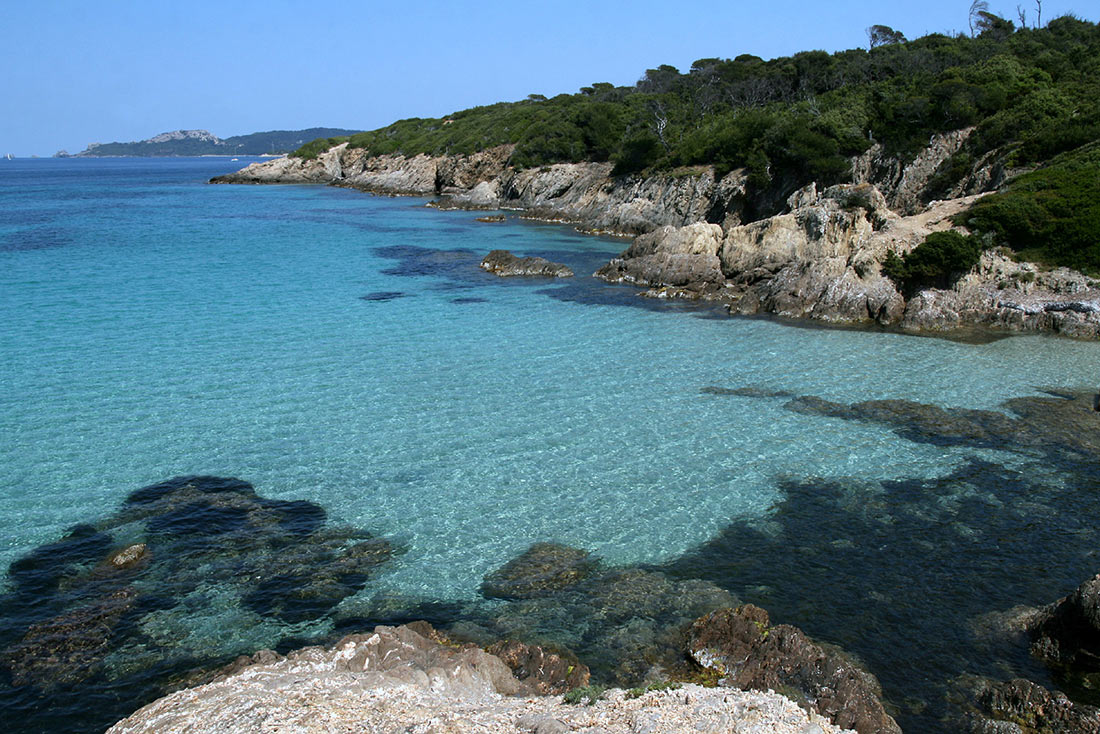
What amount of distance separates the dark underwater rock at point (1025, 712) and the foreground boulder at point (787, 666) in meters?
1.26

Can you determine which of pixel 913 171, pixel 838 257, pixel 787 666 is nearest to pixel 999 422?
pixel 787 666

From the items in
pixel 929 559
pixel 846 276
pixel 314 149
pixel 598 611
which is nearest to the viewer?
pixel 598 611

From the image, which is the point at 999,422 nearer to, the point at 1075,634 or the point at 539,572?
the point at 1075,634

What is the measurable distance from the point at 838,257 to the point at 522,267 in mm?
18524

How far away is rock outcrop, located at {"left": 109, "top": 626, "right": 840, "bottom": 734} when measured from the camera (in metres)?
8.85

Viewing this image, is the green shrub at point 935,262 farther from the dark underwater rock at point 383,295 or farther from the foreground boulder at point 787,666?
the foreground boulder at point 787,666

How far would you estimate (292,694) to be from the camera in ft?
30.9

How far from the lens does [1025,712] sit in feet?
33.3

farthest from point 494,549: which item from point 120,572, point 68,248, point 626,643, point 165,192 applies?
point 165,192

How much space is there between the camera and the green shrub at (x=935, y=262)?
35.0 meters

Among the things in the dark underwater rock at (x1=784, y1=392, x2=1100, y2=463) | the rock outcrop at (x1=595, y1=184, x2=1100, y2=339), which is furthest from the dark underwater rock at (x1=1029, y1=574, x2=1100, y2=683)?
the rock outcrop at (x1=595, y1=184, x2=1100, y2=339)

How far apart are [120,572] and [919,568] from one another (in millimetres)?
14979

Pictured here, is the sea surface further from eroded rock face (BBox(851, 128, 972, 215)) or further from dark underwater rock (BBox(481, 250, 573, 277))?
eroded rock face (BBox(851, 128, 972, 215))

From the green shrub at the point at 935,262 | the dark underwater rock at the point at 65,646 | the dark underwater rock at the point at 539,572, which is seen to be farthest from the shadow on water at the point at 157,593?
the green shrub at the point at 935,262
